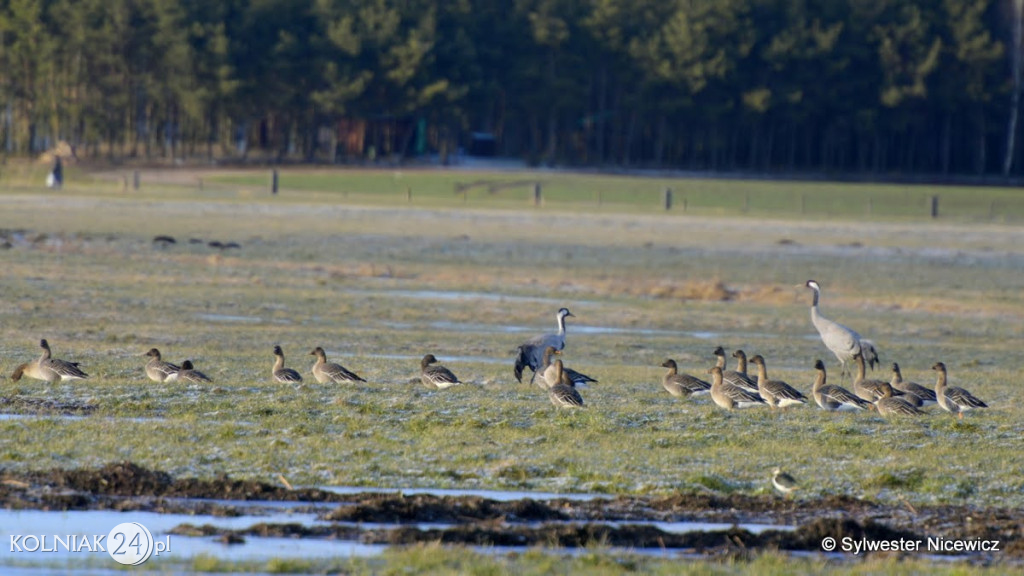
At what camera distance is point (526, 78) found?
97062 millimetres

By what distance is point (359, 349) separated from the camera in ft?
70.0

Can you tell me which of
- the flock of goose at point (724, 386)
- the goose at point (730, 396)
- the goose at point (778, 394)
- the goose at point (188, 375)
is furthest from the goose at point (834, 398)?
the goose at point (188, 375)

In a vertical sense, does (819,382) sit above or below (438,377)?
above

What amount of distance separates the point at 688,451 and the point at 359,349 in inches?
357

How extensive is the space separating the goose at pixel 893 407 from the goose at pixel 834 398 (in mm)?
276

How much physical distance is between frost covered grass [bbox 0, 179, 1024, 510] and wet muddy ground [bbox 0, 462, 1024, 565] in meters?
0.52

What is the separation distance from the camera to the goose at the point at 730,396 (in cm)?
1565

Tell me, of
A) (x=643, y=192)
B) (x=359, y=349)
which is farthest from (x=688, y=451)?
(x=643, y=192)

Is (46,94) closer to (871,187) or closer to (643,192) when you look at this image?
(643,192)

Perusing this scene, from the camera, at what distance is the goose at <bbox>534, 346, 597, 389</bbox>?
1617 cm

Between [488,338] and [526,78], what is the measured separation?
247ft
